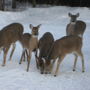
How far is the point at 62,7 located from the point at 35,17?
4192 mm

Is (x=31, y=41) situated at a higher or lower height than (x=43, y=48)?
higher

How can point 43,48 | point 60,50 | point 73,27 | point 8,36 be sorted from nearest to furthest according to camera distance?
point 60,50
point 43,48
point 8,36
point 73,27

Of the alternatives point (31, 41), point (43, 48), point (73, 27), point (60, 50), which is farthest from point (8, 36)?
point (73, 27)

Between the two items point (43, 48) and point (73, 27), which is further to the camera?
point (73, 27)

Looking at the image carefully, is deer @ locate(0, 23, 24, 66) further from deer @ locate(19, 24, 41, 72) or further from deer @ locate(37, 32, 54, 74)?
deer @ locate(37, 32, 54, 74)

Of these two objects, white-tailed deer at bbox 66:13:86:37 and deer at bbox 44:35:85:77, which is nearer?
deer at bbox 44:35:85:77

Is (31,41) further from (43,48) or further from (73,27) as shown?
(73,27)

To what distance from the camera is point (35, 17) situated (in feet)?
86.0

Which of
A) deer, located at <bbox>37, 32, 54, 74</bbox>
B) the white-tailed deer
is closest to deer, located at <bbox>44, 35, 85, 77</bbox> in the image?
deer, located at <bbox>37, 32, 54, 74</bbox>

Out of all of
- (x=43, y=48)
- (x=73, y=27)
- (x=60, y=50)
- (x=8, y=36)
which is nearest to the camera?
(x=60, y=50)

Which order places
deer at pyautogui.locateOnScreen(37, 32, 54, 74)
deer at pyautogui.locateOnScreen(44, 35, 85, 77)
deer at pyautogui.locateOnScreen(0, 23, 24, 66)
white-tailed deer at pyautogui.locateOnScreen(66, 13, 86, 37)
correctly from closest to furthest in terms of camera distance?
deer at pyautogui.locateOnScreen(44, 35, 85, 77) < deer at pyautogui.locateOnScreen(37, 32, 54, 74) < deer at pyautogui.locateOnScreen(0, 23, 24, 66) < white-tailed deer at pyautogui.locateOnScreen(66, 13, 86, 37)

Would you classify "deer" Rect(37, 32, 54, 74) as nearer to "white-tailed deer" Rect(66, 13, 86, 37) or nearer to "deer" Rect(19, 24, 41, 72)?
"deer" Rect(19, 24, 41, 72)

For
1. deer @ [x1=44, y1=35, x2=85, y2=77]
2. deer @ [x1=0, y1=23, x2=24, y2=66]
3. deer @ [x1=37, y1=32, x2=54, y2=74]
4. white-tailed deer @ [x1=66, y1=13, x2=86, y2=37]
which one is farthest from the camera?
white-tailed deer @ [x1=66, y1=13, x2=86, y2=37]

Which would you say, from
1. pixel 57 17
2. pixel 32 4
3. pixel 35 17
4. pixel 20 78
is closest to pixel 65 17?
pixel 57 17
